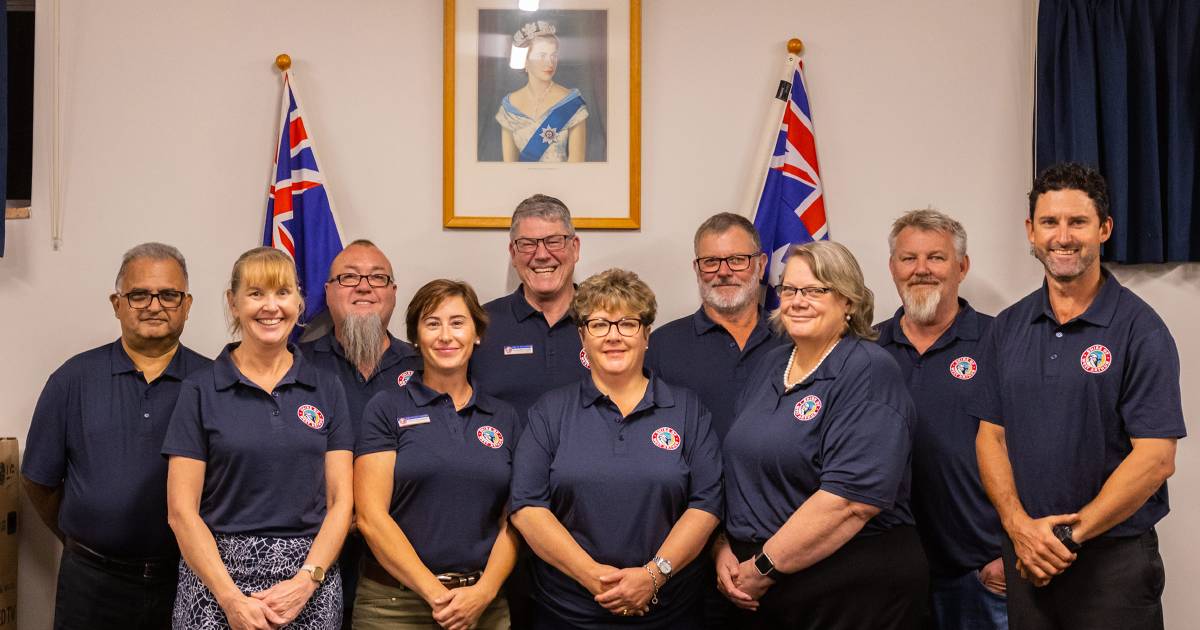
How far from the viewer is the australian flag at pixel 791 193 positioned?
3.83 meters

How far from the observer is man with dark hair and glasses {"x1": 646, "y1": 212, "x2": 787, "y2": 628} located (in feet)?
10.5

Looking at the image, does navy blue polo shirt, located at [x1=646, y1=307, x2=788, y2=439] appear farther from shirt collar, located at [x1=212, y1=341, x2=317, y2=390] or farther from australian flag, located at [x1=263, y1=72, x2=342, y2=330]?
australian flag, located at [x1=263, y1=72, x2=342, y2=330]

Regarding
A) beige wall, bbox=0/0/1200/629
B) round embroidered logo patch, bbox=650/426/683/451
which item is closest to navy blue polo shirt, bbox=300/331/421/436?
beige wall, bbox=0/0/1200/629

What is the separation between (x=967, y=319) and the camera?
3.23 metres

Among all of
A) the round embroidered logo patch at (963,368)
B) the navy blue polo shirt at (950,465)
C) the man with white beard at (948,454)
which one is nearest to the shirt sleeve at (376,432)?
the navy blue polo shirt at (950,465)

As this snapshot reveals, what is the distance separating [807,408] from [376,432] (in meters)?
1.17

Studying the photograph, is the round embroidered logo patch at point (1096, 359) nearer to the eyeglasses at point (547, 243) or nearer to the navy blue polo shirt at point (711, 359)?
the navy blue polo shirt at point (711, 359)

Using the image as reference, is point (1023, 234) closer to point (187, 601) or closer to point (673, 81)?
point (673, 81)

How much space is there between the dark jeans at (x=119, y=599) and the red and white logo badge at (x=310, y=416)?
2.92 feet

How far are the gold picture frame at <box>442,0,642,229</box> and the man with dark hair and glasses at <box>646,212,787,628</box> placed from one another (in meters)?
0.60

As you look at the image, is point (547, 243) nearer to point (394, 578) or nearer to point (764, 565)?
point (394, 578)

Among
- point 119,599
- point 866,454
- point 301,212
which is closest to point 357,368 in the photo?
point 301,212

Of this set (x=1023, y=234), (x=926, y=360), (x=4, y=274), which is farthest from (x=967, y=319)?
(x=4, y=274)

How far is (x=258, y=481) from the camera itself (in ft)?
8.34
